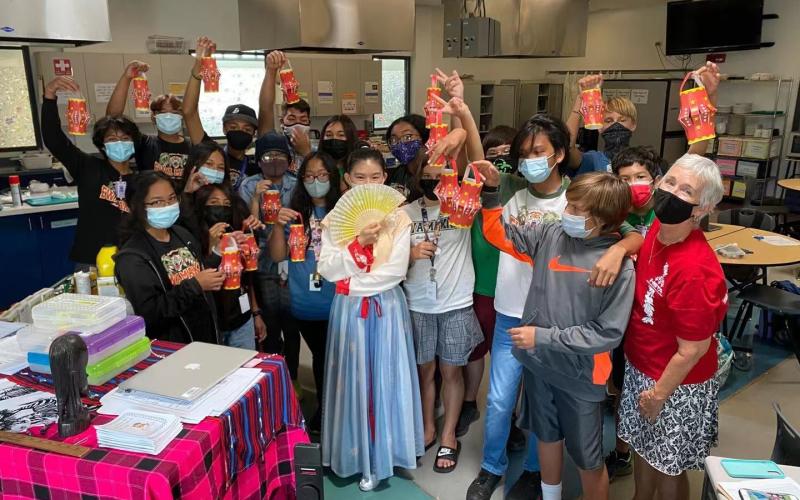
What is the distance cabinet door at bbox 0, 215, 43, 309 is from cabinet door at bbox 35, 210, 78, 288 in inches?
1.9

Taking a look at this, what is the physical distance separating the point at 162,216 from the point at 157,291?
12.6 inches

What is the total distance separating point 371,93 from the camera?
8.59 meters

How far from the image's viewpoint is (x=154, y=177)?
2455 millimetres

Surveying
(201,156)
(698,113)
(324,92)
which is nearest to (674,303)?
(698,113)

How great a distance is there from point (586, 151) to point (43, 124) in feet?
10.0

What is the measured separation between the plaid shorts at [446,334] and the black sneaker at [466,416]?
2.04 feet

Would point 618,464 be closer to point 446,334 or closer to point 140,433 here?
point 446,334

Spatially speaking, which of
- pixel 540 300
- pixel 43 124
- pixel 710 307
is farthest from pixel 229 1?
pixel 710 307

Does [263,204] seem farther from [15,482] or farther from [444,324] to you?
[15,482]

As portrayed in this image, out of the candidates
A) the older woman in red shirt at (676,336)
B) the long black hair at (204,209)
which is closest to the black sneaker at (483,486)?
the older woman in red shirt at (676,336)

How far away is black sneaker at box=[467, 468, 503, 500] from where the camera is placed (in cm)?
268

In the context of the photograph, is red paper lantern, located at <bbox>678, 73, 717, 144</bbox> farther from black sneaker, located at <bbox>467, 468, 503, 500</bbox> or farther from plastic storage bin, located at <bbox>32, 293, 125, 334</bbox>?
plastic storage bin, located at <bbox>32, 293, 125, 334</bbox>

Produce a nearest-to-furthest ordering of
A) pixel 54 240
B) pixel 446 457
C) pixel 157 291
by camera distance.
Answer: pixel 157 291, pixel 446 457, pixel 54 240

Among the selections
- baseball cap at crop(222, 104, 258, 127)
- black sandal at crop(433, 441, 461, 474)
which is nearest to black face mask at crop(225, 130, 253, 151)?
baseball cap at crop(222, 104, 258, 127)
